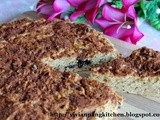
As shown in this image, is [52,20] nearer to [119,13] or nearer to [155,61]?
[119,13]

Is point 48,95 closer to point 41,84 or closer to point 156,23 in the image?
point 41,84

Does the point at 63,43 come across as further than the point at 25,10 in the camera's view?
No

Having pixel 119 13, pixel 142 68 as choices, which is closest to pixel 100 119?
pixel 142 68

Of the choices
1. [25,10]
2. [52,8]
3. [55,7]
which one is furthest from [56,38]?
[25,10]

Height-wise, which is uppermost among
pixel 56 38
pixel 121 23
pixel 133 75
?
pixel 56 38

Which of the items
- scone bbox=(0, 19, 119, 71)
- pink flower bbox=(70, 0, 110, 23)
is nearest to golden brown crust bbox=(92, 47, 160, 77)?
scone bbox=(0, 19, 119, 71)

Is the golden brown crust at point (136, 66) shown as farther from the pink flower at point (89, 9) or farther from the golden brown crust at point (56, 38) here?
the pink flower at point (89, 9)
